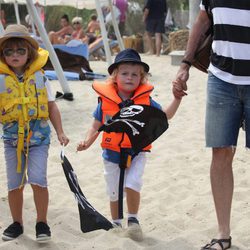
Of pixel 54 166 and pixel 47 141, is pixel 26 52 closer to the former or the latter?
pixel 47 141

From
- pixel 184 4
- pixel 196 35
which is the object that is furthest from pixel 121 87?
pixel 184 4

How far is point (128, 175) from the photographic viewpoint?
3.44 m

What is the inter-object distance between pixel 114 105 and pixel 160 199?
122cm

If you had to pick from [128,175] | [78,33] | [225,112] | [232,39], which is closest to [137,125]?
[128,175]

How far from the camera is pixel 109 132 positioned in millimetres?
3340

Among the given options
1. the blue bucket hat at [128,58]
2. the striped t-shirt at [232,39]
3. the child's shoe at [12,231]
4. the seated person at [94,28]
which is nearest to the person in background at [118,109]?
the blue bucket hat at [128,58]

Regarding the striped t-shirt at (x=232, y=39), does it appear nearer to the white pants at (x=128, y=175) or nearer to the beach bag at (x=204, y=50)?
the beach bag at (x=204, y=50)

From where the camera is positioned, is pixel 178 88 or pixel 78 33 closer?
pixel 178 88

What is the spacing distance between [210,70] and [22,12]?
79.7ft

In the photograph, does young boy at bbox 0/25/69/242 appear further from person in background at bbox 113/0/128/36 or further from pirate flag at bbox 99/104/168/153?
person in background at bbox 113/0/128/36

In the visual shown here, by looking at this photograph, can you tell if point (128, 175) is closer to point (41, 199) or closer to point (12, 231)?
point (41, 199)

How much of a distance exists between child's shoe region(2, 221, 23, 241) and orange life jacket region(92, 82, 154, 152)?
0.76 metres

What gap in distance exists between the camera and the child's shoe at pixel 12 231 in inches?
137

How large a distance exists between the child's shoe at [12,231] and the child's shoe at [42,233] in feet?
0.52
